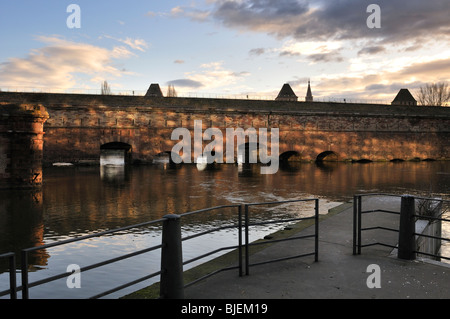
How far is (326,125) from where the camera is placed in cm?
3731

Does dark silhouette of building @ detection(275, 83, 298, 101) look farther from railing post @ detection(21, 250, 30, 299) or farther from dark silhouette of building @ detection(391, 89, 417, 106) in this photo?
railing post @ detection(21, 250, 30, 299)

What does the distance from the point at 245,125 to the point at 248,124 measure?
0.32 m

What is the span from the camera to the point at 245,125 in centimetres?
3494

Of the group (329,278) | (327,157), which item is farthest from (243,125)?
(329,278)

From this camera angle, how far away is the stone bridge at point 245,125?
31.2 metres

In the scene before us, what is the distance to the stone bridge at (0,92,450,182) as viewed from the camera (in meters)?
31.2

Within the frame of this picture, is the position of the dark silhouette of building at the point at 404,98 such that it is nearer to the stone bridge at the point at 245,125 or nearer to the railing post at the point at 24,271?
the stone bridge at the point at 245,125

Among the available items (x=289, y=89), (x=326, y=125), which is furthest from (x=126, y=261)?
(x=289, y=89)

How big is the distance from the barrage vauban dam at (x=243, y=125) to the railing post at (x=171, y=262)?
2417 centimetres

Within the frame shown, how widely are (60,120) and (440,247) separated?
1140 inches

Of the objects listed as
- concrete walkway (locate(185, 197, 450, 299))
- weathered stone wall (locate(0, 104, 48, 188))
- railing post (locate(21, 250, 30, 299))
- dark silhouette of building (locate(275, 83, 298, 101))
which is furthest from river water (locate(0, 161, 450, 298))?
dark silhouette of building (locate(275, 83, 298, 101))

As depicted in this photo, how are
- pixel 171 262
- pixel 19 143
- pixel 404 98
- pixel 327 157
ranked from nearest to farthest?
pixel 171 262
pixel 19 143
pixel 327 157
pixel 404 98

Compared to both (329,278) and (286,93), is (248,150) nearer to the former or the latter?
(286,93)

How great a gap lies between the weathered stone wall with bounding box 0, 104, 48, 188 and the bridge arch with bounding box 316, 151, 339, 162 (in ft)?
93.8
